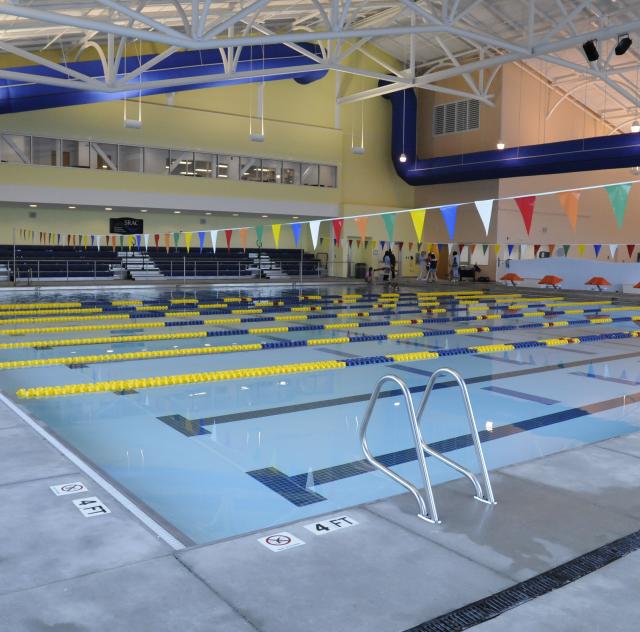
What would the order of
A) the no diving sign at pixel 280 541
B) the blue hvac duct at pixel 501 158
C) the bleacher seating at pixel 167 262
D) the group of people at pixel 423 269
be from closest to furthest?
the no diving sign at pixel 280 541
the blue hvac duct at pixel 501 158
the bleacher seating at pixel 167 262
the group of people at pixel 423 269

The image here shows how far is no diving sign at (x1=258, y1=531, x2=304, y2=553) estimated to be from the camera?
2.79 meters

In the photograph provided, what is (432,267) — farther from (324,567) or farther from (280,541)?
(324,567)

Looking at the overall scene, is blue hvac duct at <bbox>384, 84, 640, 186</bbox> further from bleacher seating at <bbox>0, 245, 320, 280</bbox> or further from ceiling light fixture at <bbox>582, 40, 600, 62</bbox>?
bleacher seating at <bbox>0, 245, 320, 280</bbox>

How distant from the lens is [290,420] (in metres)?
5.60

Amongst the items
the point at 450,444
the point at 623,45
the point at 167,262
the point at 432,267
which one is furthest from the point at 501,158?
the point at 450,444

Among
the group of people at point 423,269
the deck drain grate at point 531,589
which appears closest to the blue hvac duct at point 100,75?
the group of people at point 423,269

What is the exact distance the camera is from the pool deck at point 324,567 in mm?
2240

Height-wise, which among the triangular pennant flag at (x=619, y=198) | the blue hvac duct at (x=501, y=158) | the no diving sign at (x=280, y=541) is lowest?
the no diving sign at (x=280, y=541)

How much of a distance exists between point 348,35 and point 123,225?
1496 centimetres

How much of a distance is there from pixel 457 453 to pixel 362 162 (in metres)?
22.9

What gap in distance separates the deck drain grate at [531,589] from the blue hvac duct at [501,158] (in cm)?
1859

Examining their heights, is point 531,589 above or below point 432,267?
below

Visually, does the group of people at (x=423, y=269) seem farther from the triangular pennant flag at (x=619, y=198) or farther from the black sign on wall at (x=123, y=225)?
the triangular pennant flag at (x=619, y=198)

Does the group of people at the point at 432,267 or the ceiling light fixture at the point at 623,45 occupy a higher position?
the ceiling light fixture at the point at 623,45
